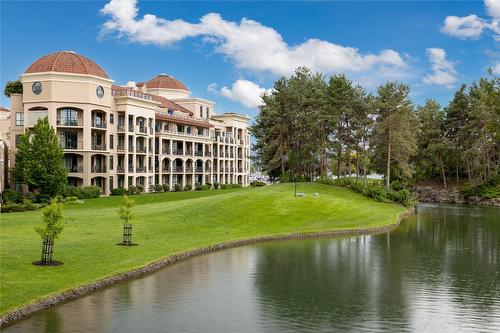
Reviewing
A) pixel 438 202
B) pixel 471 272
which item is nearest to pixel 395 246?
pixel 471 272

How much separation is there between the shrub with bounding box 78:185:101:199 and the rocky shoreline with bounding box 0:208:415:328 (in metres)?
29.2

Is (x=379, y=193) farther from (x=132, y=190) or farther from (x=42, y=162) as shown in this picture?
(x=42, y=162)

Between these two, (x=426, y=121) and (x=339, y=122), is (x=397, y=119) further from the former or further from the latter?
(x=426, y=121)

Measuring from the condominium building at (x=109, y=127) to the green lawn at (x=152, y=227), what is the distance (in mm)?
8874

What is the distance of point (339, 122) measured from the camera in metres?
69.6

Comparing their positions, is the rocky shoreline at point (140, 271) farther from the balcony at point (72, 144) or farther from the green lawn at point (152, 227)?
the balcony at point (72, 144)

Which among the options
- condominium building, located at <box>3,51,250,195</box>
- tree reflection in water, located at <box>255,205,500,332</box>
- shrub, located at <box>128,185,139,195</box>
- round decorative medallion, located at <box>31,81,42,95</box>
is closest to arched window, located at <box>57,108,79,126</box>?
condominium building, located at <box>3,51,250,195</box>

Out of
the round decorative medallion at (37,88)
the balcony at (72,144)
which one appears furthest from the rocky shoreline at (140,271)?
the round decorative medallion at (37,88)

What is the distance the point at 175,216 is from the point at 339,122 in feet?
113

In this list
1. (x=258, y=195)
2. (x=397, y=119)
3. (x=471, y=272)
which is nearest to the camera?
(x=471, y=272)

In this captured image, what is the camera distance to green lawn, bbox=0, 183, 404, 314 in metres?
22.4

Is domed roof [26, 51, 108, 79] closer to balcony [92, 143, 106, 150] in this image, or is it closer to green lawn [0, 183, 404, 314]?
balcony [92, 143, 106, 150]

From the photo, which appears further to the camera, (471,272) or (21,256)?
(471,272)

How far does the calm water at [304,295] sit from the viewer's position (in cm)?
1805
